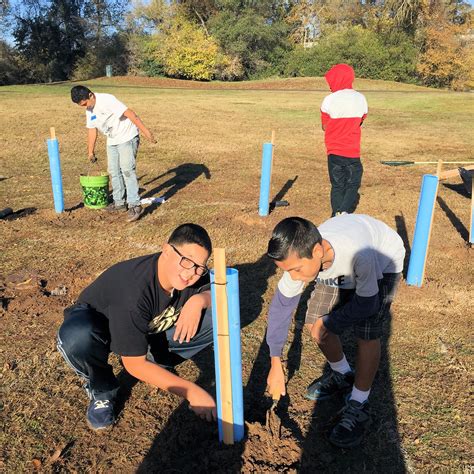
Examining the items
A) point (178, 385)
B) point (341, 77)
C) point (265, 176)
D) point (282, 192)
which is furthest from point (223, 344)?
point (282, 192)

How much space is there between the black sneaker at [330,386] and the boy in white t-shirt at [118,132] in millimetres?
4120

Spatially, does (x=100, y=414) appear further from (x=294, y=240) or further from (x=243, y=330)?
(x=294, y=240)

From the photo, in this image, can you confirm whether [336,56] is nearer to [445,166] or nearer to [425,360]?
[445,166]

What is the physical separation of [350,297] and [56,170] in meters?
4.94

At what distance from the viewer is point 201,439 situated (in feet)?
9.31

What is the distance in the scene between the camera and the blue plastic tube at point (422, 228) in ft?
14.4

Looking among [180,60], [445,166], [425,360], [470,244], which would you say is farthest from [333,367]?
[180,60]

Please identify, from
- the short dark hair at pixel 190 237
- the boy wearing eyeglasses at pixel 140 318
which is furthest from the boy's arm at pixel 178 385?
the short dark hair at pixel 190 237

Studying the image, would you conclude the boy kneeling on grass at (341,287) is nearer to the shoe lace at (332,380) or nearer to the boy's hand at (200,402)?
the shoe lace at (332,380)

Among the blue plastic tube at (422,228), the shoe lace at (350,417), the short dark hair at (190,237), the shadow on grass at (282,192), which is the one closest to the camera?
the short dark hair at (190,237)

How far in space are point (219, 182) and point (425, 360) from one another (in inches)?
241

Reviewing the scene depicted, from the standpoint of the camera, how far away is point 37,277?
4.88 m

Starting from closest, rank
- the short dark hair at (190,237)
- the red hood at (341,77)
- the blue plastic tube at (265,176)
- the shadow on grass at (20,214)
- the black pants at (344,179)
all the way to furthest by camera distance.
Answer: the short dark hair at (190,237), the red hood at (341,77), the black pants at (344,179), the blue plastic tube at (265,176), the shadow on grass at (20,214)

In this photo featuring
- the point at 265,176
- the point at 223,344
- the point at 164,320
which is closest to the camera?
the point at 223,344
